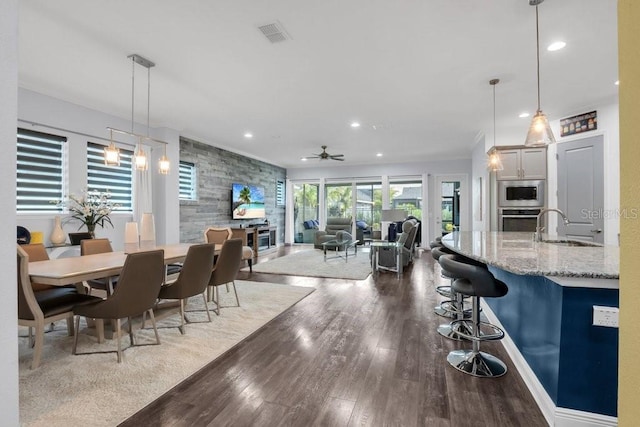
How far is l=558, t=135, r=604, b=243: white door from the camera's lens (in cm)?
438

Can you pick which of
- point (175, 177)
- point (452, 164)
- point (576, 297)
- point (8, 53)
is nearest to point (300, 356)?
point (576, 297)

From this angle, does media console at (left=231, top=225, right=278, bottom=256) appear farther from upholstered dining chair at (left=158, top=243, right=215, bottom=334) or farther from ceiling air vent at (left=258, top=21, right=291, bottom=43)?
ceiling air vent at (left=258, top=21, right=291, bottom=43)

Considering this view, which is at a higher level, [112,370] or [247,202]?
[247,202]

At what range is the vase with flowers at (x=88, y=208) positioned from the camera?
13.7 ft

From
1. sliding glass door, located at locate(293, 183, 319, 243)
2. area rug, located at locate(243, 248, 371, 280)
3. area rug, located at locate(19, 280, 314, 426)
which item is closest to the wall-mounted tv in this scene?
area rug, located at locate(243, 248, 371, 280)

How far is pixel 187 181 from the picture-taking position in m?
6.32

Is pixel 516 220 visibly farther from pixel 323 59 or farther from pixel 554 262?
pixel 323 59

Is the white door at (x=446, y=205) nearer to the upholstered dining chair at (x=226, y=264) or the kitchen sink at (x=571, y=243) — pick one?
the kitchen sink at (x=571, y=243)

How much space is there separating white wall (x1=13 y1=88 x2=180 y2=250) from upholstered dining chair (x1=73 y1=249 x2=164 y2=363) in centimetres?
237

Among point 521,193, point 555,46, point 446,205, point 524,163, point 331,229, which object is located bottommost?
point 331,229

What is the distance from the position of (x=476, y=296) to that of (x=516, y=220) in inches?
162

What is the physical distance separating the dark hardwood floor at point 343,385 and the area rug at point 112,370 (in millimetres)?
139

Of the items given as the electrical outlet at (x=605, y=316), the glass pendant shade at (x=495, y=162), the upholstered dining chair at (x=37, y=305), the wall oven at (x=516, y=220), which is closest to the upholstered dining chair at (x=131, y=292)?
the upholstered dining chair at (x=37, y=305)

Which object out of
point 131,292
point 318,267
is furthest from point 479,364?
point 318,267
